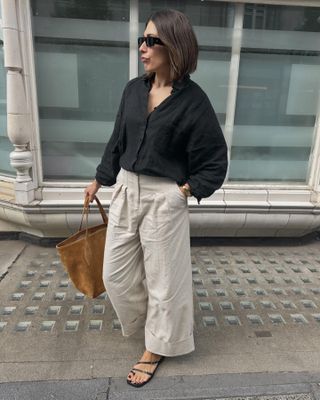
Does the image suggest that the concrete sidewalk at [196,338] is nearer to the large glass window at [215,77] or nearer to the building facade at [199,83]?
the building facade at [199,83]

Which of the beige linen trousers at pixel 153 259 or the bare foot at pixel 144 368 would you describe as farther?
the bare foot at pixel 144 368

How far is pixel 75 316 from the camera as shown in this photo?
9.11ft

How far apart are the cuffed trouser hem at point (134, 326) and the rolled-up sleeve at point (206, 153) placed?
977mm

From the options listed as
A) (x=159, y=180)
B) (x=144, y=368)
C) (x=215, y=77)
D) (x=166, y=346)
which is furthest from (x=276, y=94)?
A: (x=144, y=368)

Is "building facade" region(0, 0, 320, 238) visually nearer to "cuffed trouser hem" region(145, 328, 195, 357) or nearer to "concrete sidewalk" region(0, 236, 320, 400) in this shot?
"concrete sidewalk" region(0, 236, 320, 400)

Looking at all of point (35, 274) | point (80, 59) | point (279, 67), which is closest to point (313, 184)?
point (279, 67)

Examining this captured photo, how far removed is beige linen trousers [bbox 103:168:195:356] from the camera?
2.02 metres

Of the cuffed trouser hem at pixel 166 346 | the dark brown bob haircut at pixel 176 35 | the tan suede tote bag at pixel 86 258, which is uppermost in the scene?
the dark brown bob haircut at pixel 176 35

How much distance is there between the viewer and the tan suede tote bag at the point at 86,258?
2.29m

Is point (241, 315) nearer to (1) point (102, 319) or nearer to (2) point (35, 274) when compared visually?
(1) point (102, 319)

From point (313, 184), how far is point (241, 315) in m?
1.90

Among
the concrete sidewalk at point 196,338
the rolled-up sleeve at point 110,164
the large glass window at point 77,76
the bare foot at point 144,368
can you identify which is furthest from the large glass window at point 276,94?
the bare foot at point 144,368

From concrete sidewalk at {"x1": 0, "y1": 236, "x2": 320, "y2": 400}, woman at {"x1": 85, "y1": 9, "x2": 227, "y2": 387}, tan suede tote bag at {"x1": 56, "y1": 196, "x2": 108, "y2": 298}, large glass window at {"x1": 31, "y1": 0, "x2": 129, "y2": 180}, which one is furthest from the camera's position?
large glass window at {"x1": 31, "y1": 0, "x2": 129, "y2": 180}

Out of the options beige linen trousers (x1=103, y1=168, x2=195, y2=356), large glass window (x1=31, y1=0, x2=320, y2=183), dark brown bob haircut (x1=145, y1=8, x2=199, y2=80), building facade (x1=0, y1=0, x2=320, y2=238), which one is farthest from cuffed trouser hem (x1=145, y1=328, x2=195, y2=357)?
large glass window (x1=31, y1=0, x2=320, y2=183)
